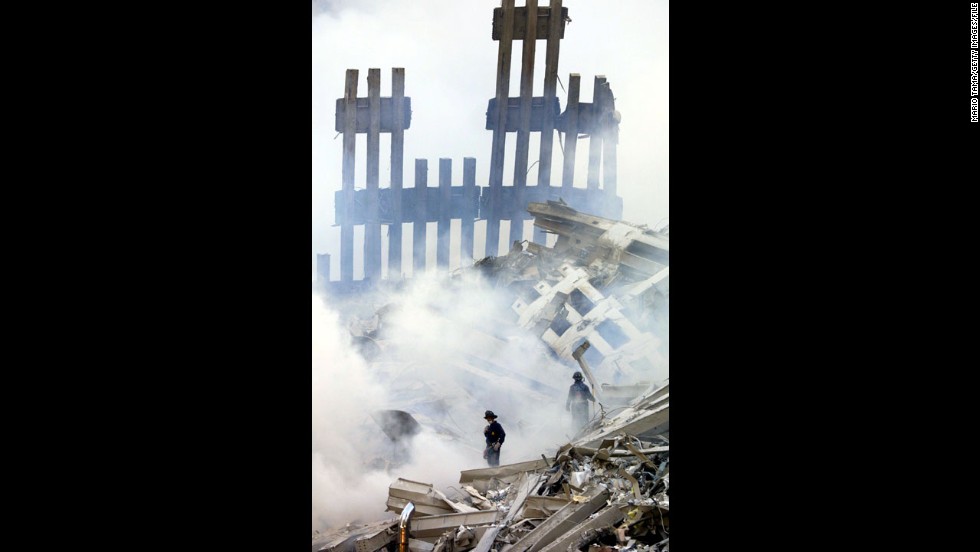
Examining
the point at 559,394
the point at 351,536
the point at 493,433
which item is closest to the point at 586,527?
the point at 351,536

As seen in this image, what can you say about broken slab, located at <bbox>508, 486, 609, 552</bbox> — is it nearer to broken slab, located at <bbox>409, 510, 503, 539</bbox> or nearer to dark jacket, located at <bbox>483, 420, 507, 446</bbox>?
broken slab, located at <bbox>409, 510, 503, 539</bbox>

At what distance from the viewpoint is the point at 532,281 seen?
1270cm

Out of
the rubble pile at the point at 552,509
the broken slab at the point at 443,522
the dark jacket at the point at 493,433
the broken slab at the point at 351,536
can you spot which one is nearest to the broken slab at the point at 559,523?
the rubble pile at the point at 552,509

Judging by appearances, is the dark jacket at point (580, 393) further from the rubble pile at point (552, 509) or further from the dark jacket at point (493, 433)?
the rubble pile at point (552, 509)

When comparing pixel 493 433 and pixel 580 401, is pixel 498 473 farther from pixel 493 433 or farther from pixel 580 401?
pixel 580 401

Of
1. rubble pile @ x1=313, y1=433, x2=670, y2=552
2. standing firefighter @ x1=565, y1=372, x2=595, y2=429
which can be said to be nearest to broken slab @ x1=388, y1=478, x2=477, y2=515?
rubble pile @ x1=313, y1=433, x2=670, y2=552
